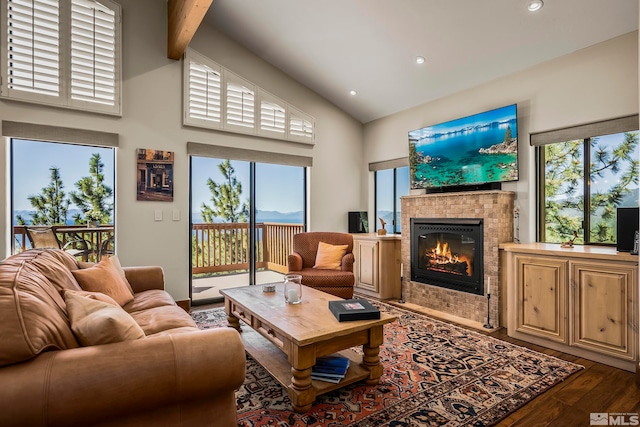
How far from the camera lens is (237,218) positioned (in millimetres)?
4738

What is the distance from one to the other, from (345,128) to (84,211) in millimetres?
3686

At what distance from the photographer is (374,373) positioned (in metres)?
2.24

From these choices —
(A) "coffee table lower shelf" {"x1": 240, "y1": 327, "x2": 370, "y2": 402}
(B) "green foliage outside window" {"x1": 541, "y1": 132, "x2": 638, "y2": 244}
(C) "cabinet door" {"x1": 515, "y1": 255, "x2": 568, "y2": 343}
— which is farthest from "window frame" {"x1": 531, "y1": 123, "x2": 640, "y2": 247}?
(A) "coffee table lower shelf" {"x1": 240, "y1": 327, "x2": 370, "y2": 402}

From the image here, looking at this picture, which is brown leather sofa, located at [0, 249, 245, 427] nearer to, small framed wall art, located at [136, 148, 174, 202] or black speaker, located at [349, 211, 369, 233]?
small framed wall art, located at [136, 148, 174, 202]

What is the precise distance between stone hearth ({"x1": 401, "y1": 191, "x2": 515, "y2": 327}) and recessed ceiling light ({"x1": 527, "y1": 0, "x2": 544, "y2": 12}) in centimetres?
161

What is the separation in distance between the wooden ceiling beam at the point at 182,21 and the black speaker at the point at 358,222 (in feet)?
10.4

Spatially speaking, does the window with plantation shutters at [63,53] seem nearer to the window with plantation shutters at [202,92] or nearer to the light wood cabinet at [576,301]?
the window with plantation shutters at [202,92]

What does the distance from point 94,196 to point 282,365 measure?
2870 mm

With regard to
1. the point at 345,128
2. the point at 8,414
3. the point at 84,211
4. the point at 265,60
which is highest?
the point at 265,60

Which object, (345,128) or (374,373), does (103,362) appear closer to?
(374,373)

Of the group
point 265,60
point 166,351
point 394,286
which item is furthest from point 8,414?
point 265,60

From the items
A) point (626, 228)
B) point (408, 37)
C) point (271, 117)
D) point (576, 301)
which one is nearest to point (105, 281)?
point (271, 117)

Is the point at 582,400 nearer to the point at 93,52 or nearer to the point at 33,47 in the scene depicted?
the point at 93,52

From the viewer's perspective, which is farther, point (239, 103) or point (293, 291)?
point (239, 103)
